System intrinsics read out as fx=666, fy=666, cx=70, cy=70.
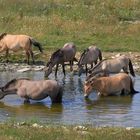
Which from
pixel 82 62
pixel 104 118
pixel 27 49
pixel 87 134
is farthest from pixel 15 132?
pixel 27 49

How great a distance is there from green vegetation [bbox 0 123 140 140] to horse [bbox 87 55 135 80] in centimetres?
897

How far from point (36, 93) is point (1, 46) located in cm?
1035

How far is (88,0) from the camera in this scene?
41.5 m

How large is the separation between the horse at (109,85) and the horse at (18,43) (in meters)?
7.80

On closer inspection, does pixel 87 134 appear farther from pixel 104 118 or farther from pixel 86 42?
pixel 86 42

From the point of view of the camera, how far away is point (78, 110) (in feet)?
55.4

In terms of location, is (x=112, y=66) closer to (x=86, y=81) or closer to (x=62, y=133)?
(x=86, y=81)

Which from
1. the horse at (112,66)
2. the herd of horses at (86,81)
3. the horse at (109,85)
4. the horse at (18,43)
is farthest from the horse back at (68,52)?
the horse at (109,85)

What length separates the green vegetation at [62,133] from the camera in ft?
37.7

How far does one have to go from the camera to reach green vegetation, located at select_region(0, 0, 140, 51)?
30.6 meters

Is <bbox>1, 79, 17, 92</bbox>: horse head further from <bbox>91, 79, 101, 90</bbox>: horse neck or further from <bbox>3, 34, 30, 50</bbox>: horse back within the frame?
<bbox>3, 34, 30, 50</bbox>: horse back

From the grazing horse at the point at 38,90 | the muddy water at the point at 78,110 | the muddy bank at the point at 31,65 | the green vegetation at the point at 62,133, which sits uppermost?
the green vegetation at the point at 62,133

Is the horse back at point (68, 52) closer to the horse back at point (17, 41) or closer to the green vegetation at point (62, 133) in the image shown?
the horse back at point (17, 41)

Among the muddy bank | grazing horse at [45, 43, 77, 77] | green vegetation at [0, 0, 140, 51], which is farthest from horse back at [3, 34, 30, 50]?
grazing horse at [45, 43, 77, 77]
